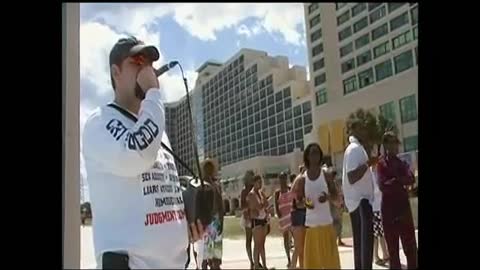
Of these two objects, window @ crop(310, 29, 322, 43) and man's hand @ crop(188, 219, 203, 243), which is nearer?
man's hand @ crop(188, 219, 203, 243)

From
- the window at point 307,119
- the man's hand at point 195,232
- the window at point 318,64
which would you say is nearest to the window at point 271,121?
the window at point 307,119

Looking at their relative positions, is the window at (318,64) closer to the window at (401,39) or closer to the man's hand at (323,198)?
the window at (401,39)

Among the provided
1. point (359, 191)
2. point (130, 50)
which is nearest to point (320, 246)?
point (359, 191)

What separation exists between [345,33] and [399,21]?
0.63ft

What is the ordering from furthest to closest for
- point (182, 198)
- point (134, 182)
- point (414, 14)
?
1. point (414, 14)
2. point (182, 198)
3. point (134, 182)

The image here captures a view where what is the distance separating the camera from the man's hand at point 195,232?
191 centimetres

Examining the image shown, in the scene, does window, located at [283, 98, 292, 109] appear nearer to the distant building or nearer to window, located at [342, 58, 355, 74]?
the distant building

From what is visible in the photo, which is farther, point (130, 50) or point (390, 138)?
point (390, 138)

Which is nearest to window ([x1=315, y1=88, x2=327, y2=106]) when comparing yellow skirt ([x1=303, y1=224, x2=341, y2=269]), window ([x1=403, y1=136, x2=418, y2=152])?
window ([x1=403, y1=136, x2=418, y2=152])

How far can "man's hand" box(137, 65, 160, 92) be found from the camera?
1856 millimetres

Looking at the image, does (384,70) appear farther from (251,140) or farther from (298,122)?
(251,140)

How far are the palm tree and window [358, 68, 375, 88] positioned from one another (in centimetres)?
10

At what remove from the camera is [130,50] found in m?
1.94
